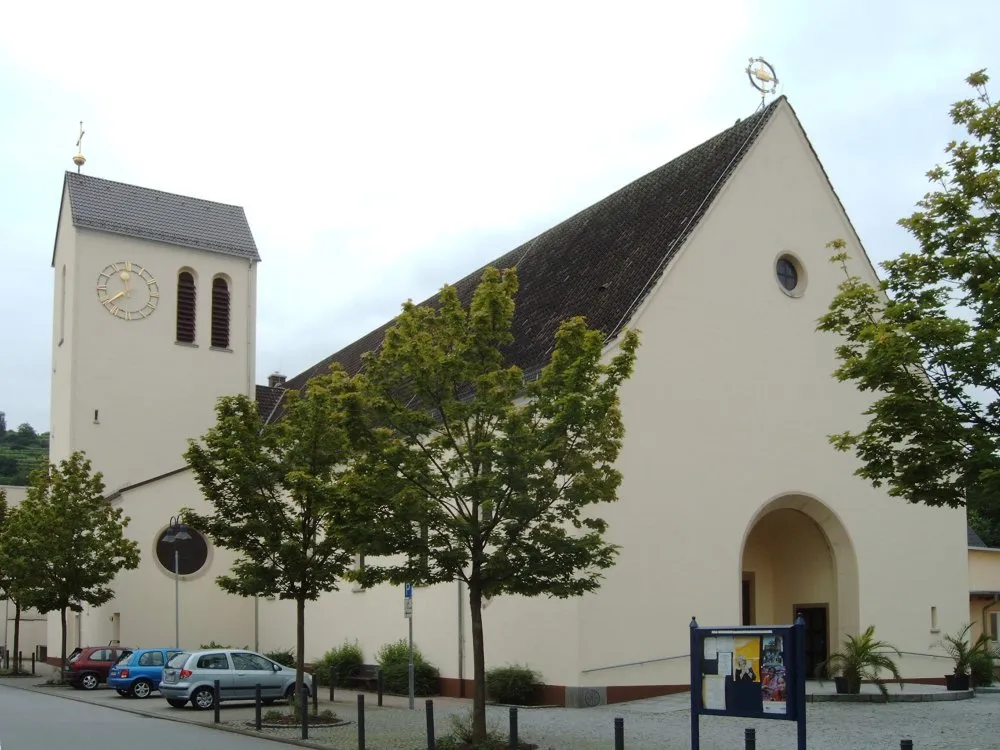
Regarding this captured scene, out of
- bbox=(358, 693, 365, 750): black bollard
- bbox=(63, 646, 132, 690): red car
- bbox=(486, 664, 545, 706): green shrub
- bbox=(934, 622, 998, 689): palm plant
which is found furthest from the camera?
bbox=(63, 646, 132, 690): red car

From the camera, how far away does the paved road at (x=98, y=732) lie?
16.6 meters

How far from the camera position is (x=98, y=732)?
18.6m

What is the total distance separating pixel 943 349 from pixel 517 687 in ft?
38.4

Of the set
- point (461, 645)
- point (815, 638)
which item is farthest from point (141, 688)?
point (815, 638)

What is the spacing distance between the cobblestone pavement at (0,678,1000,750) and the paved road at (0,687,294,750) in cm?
81

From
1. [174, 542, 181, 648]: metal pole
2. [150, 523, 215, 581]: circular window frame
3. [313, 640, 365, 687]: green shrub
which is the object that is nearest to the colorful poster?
[313, 640, 365, 687]: green shrub

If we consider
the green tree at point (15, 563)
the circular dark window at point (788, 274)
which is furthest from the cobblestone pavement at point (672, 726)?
the green tree at point (15, 563)

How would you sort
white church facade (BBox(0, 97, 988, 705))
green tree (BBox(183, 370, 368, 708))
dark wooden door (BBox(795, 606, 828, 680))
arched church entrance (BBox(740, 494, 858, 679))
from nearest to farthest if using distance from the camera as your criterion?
1. green tree (BBox(183, 370, 368, 708))
2. white church facade (BBox(0, 97, 988, 705))
3. arched church entrance (BBox(740, 494, 858, 679))
4. dark wooden door (BBox(795, 606, 828, 680))

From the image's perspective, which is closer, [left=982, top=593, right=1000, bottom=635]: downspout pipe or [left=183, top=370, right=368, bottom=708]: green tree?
[left=183, top=370, right=368, bottom=708]: green tree

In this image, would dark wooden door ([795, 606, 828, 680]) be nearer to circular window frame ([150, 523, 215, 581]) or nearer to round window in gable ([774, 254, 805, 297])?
round window in gable ([774, 254, 805, 297])

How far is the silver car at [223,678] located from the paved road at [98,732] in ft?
4.09

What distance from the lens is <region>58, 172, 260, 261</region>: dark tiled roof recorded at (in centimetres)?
4191

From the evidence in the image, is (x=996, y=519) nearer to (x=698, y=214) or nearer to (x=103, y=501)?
(x=698, y=214)

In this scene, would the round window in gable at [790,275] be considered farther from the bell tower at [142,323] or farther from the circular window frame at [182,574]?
the bell tower at [142,323]
